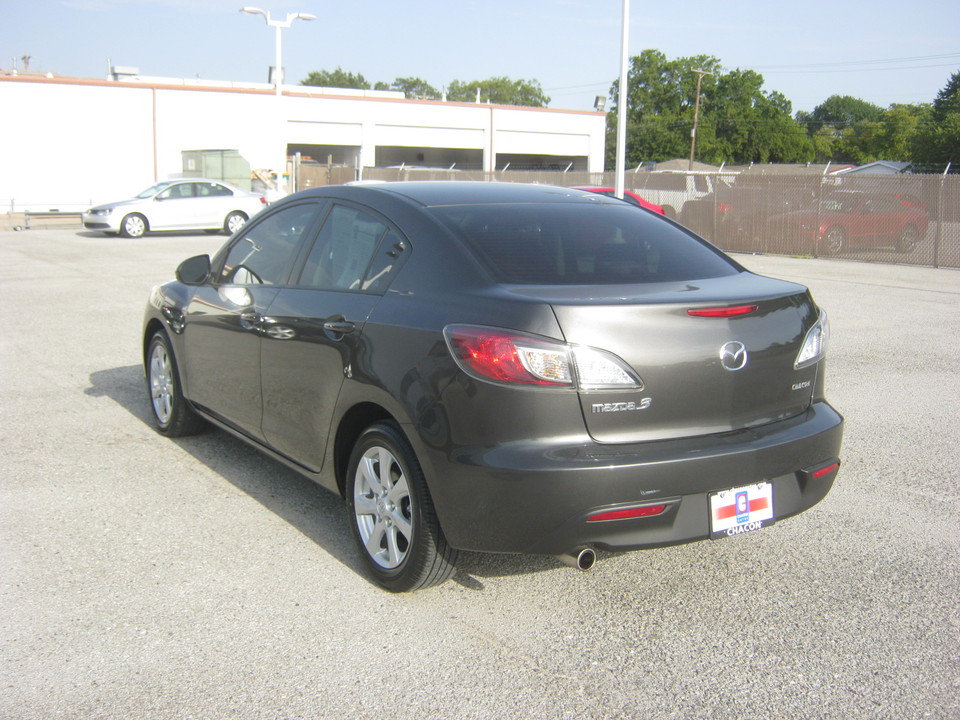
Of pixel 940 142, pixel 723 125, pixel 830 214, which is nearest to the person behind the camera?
pixel 830 214

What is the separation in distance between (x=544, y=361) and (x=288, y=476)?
2621 mm

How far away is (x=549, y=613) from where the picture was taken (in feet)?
12.4

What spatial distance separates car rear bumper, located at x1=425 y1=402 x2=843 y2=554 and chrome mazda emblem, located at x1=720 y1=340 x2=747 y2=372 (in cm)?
26

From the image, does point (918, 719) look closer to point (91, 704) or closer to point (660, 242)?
point (660, 242)

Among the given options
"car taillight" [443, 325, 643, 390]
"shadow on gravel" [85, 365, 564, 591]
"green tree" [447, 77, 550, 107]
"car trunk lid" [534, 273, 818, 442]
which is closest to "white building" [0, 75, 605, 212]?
"shadow on gravel" [85, 365, 564, 591]

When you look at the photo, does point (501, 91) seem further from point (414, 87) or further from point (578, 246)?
point (578, 246)

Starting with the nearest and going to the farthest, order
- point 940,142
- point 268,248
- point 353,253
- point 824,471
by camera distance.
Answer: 1. point 824,471
2. point 353,253
3. point 268,248
4. point 940,142

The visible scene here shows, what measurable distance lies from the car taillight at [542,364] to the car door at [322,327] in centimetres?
71

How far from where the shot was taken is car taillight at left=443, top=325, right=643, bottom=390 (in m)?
3.32

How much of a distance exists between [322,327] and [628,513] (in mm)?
1635

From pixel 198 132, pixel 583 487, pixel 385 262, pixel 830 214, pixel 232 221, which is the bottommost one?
pixel 583 487

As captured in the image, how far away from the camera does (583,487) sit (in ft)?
10.8

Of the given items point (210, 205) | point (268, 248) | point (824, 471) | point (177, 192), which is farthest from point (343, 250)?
point (177, 192)

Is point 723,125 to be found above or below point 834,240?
above
